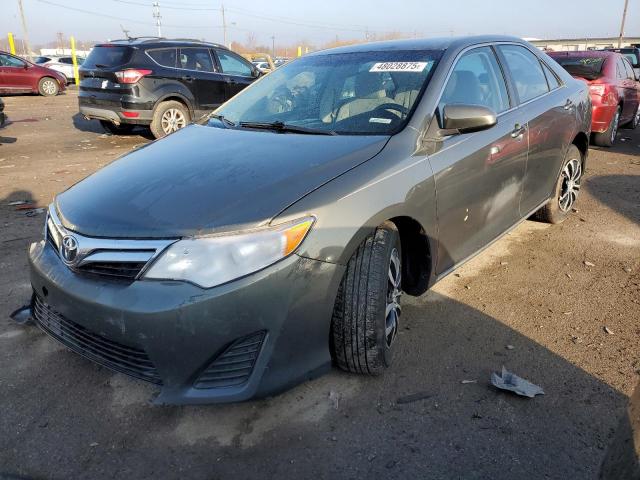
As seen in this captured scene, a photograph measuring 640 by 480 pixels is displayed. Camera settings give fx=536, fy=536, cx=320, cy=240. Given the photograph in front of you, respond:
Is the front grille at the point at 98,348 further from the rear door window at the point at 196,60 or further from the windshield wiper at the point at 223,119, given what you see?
the rear door window at the point at 196,60

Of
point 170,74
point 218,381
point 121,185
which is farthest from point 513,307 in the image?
point 170,74

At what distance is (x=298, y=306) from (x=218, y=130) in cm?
158

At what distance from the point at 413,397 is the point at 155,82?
322 inches

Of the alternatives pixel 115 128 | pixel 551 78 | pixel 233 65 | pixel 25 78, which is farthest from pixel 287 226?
pixel 25 78

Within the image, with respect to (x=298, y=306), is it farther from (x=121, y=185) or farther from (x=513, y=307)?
(x=513, y=307)

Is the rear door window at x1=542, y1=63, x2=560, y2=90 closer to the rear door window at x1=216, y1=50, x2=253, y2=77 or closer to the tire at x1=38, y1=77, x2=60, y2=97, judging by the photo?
the rear door window at x1=216, y1=50, x2=253, y2=77

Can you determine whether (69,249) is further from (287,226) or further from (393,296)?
(393,296)

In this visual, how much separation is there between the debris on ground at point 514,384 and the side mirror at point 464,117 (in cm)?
132

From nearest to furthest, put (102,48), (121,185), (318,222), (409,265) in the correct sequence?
1. (318,222)
2. (121,185)
3. (409,265)
4. (102,48)

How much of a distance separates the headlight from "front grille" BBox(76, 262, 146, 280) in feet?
0.23

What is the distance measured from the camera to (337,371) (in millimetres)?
2754

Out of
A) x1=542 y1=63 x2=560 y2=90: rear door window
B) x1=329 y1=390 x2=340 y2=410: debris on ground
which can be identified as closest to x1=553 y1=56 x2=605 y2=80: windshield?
x1=542 y1=63 x2=560 y2=90: rear door window

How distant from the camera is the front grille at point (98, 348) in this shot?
217cm

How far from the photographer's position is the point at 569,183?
16.2 feet
